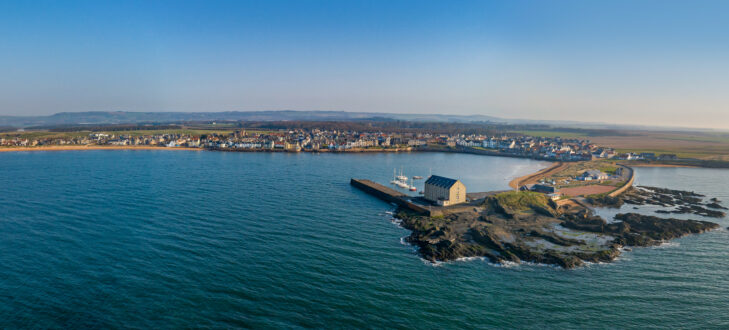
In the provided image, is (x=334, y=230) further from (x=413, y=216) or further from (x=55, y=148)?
(x=55, y=148)

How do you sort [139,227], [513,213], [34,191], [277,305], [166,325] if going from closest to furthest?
1. [166,325]
2. [277,305]
3. [139,227]
4. [513,213]
5. [34,191]

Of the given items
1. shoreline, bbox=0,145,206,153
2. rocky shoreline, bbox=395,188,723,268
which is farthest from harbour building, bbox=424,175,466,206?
shoreline, bbox=0,145,206,153

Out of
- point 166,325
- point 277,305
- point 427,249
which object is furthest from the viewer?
point 427,249

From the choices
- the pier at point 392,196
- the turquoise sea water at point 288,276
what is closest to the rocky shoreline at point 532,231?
the pier at point 392,196

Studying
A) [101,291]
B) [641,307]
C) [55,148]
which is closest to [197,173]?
[101,291]

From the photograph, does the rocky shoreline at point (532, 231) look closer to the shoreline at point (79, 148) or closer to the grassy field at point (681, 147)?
the grassy field at point (681, 147)

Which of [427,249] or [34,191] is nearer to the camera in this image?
[427,249]

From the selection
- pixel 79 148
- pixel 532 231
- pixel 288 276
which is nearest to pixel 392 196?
pixel 532 231
